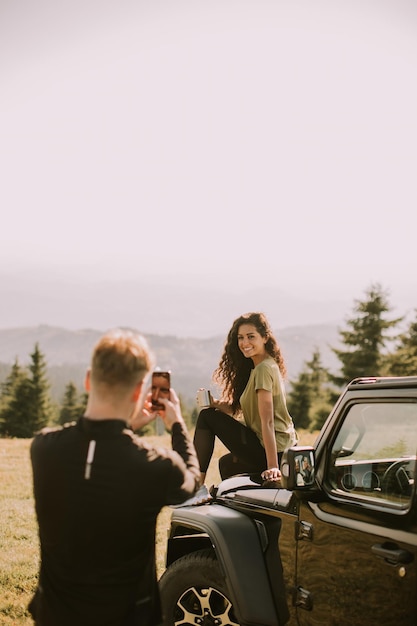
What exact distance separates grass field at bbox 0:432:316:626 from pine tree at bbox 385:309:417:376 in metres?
33.9

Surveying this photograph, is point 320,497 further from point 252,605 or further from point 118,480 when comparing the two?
point 118,480

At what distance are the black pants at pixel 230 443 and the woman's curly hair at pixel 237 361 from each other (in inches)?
15.7

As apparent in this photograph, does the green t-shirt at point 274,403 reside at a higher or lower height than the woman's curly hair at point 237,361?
lower

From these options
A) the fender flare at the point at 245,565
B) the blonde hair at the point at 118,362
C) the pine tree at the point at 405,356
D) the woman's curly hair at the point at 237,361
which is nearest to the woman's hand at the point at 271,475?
the fender flare at the point at 245,565

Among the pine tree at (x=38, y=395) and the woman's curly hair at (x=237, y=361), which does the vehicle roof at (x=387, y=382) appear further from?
the pine tree at (x=38, y=395)

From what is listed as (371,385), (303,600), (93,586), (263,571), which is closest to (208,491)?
(263,571)

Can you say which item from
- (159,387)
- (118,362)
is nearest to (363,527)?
(159,387)

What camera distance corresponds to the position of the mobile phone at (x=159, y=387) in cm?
322

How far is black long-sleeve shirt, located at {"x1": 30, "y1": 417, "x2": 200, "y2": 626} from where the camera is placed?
2.80m

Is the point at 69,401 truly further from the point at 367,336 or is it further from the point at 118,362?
the point at 118,362

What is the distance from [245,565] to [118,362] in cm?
185

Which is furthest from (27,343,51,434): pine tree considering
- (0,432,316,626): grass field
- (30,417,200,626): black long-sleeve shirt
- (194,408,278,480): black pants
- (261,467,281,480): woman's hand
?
(30,417,200,626): black long-sleeve shirt

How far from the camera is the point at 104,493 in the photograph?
279 centimetres

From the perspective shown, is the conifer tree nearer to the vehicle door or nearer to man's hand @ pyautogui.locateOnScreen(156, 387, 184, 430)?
the vehicle door
